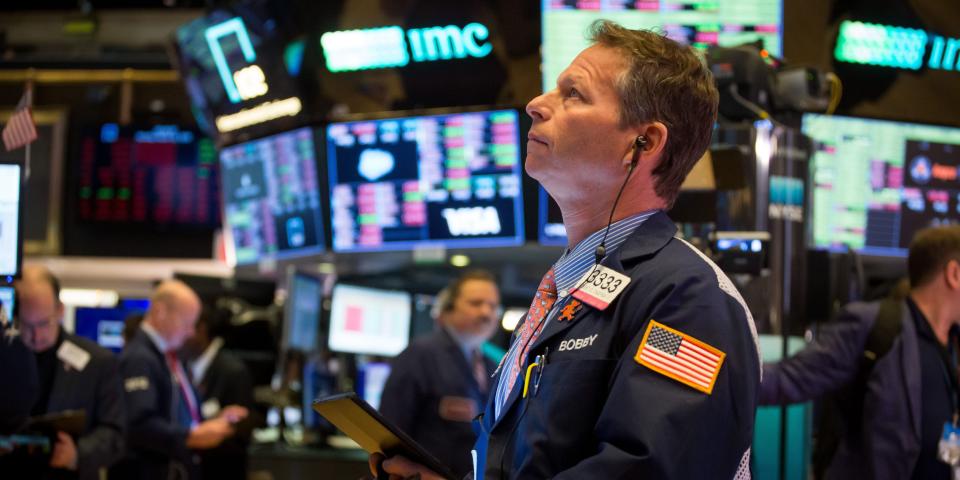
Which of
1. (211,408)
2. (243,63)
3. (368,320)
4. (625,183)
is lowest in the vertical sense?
(211,408)

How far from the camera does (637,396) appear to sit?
169 cm

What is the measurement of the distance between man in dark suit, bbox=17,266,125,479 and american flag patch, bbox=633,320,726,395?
122 inches

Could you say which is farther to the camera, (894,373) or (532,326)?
(894,373)

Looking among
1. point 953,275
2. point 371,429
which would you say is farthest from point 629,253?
point 953,275

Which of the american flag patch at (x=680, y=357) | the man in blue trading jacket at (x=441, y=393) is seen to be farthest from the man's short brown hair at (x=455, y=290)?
the american flag patch at (x=680, y=357)

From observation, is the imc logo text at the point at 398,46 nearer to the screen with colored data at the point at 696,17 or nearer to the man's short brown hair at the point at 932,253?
the screen with colored data at the point at 696,17

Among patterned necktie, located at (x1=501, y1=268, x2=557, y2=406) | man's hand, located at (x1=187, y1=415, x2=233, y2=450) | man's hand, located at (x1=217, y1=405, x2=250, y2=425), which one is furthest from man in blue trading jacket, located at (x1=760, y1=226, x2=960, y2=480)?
man's hand, located at (x1=217, y1=405, x2=250, y2=425)

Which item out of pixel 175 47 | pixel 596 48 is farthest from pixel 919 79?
pixel 596 48

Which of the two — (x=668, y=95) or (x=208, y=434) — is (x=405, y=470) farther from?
(x=208, y=434)

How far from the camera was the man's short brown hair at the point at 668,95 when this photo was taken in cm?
193

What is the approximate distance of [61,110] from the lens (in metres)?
11.1

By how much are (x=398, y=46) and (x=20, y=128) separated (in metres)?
3.32

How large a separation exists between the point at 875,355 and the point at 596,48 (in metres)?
2.11

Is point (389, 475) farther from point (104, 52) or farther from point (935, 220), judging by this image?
point (104, 52)
